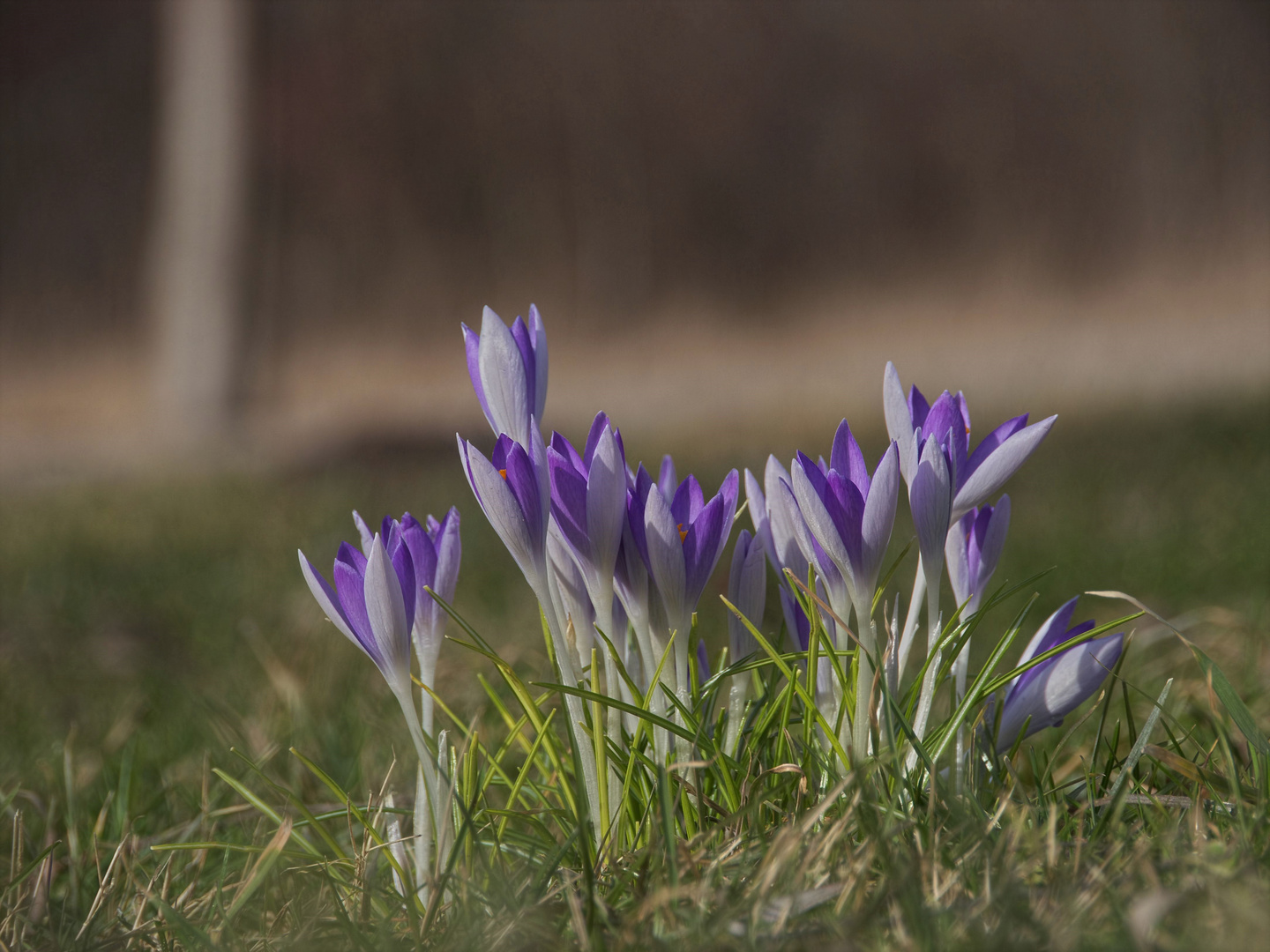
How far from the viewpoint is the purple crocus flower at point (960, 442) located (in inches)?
32.9

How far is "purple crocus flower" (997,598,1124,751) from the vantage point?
888 mm

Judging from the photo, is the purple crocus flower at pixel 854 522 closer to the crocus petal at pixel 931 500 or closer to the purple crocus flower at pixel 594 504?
the crocus petal at pixel 931 500

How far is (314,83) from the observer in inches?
291

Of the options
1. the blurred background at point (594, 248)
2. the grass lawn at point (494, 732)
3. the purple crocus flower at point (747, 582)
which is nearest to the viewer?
the grass lawn at point (494, 732)

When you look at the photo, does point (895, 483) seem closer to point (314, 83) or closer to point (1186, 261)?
point (1186, 261)

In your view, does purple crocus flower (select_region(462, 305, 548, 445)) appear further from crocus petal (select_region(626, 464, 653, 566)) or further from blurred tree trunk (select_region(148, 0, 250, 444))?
blurred tree trunk (select_region(148, 0, 250, 444))

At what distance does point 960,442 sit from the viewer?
0.87m

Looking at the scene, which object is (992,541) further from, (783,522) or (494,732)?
(494,732)

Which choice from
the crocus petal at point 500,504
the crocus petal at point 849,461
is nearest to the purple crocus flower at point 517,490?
the crocus petal at point 500,504

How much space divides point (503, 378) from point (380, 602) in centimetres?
21

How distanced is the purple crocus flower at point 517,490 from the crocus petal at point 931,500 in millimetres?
289

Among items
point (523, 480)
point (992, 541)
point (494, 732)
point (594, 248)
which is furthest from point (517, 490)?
point (594, 248)

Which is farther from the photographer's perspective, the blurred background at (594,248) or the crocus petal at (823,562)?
the blurred background at (594,248)

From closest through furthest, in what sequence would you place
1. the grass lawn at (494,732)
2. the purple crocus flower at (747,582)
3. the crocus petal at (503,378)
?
the grass lawn at (494,732), the crocus petal at (503,378), the purple crocus flower at (747,582)
